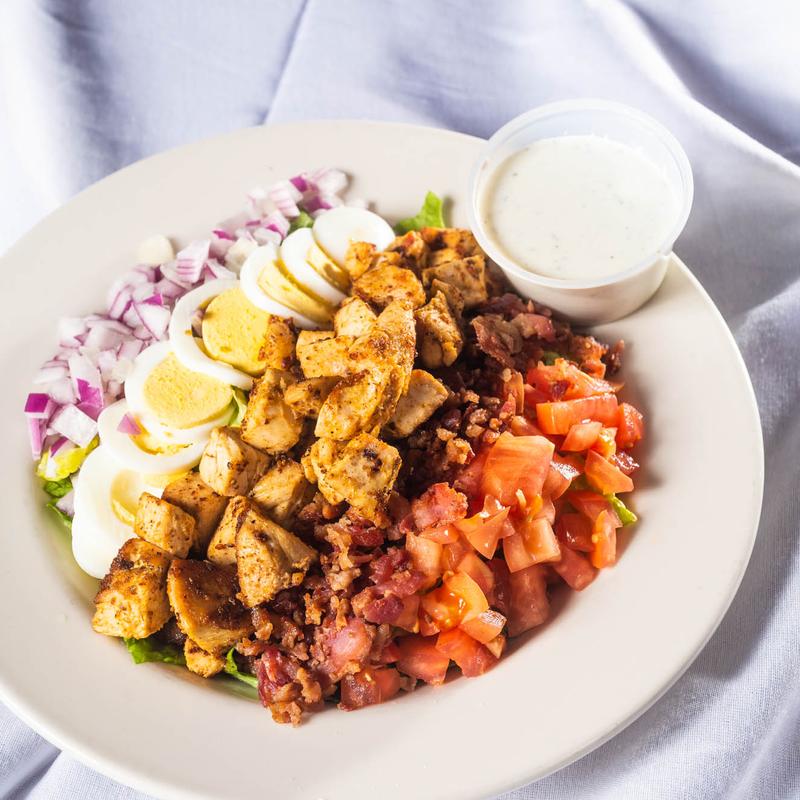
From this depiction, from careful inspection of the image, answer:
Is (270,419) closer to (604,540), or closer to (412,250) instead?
(412,250)

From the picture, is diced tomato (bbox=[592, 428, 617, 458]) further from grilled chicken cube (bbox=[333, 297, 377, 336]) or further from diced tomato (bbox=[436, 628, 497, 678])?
grilled chicken cube (bbox=[333, 297, 377, 336])

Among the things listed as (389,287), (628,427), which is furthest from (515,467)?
(389,287)

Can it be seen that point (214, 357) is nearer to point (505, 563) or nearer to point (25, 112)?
point (505, 563)

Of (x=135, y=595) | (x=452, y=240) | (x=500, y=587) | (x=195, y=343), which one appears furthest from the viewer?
(x=452, y=240)

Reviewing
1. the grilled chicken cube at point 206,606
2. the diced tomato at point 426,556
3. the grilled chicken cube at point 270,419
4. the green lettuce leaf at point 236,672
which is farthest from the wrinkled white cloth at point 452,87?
the grilled chicken cube at point 270,419

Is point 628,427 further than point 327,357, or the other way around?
point 628,427

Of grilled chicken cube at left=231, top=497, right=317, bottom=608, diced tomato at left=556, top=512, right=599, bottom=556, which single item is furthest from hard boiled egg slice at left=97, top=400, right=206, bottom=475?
diced tomato at left=556, top=512, right=599, bottom=556

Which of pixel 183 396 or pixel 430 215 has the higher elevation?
pixel 430 215
